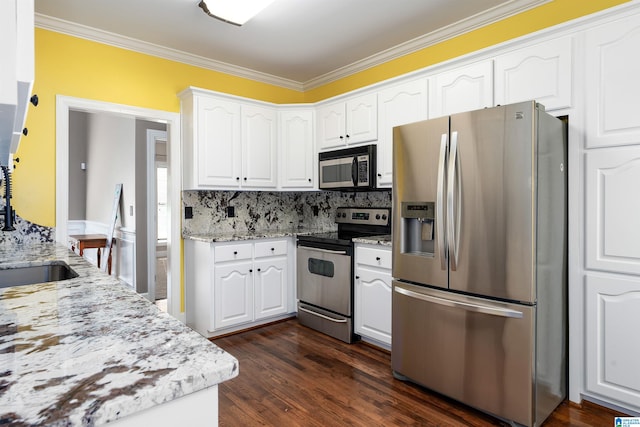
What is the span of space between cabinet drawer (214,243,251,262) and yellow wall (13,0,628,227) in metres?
1.29

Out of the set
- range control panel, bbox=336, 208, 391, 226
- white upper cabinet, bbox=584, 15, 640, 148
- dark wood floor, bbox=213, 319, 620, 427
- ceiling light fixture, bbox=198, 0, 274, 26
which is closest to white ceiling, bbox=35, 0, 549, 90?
ceiling light fixture, bbox=198, 0, 274, 26

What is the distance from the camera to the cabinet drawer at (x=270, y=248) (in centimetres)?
348

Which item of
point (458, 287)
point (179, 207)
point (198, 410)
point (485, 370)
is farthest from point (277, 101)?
point (198, 410)

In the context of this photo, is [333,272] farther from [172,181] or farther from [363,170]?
[172,181]

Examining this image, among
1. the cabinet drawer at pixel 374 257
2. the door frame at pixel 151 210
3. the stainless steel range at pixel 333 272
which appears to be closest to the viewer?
the cabinet drawer at pixel 374 257

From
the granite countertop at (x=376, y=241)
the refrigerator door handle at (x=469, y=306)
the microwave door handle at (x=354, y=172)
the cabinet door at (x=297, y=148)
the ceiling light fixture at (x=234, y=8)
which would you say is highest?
the ceiling light fixture at (x=234, y=8)

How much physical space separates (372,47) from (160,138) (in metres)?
2.82

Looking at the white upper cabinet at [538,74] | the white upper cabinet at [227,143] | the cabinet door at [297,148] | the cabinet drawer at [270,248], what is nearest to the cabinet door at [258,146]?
the white upper cabinet at [227,143]

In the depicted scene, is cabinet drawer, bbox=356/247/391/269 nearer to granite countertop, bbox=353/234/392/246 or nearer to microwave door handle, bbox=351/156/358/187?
granite countertop, bbox=353/234/392/246

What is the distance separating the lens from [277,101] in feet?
14.3

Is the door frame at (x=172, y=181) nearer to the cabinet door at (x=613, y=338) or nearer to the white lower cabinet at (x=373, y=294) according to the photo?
the white lower cabinet at (x=373, y=294)

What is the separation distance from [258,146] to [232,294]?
1.47 m

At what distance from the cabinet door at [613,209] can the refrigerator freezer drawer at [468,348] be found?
592 millimetres

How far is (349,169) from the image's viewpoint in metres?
3.38
